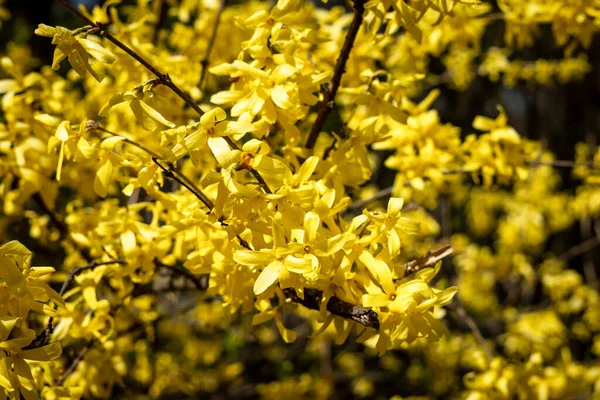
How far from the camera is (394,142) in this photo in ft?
6.34

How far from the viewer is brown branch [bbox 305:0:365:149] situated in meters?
1.30

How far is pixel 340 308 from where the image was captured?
118 centimetres

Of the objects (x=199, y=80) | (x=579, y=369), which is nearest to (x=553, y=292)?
(x=579, y=369)

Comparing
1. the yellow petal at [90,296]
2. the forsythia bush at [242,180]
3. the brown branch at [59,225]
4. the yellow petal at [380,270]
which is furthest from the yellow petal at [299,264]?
the brown branch at [59,225]

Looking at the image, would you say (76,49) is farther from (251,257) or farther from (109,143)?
(251,257)

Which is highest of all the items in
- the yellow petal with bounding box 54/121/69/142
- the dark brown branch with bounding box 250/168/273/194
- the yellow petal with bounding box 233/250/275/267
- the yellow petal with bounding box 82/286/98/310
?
the dark brown branch with bounding box 250/168/273/194

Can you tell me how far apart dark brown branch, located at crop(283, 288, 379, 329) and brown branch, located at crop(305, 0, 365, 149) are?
39cm

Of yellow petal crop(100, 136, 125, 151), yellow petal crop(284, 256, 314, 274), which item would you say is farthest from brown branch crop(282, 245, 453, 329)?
yellow petal crop(100, 136, 125, 151)

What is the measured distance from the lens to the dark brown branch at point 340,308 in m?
1.10

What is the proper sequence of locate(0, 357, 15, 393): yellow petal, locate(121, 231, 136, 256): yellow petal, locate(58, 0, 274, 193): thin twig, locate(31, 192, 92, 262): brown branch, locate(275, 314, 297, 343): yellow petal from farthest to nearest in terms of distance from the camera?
locate(31, 192, 92, 262): brown branch < locate(121, 231, 136, 256): yellow petal < locate(275, 314, 297, 343): yellow petal < locate(58, 0, 274, 193): thin twig < locate(0, 357, 15, 393): yellow petal

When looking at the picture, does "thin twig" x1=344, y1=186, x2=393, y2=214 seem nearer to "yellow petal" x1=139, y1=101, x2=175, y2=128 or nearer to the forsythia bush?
the forsythia bush

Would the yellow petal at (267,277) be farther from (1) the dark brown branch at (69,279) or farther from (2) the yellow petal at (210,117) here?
(1) the dark brown branch at (69,279)

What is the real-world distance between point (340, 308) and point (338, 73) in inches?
21.0

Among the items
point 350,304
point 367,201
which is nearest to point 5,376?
point 350,304
